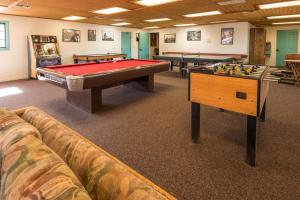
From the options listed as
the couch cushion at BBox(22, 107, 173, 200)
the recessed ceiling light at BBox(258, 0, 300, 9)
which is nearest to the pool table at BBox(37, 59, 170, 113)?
the couch cushion at BBox(22, 107, 173, 200)

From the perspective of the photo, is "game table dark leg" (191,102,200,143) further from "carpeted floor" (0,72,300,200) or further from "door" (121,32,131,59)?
"door" (121,32,131,59)

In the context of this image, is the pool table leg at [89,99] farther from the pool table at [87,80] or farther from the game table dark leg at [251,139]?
the game table dark leg at [251,139]

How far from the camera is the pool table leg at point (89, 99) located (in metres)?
3.95

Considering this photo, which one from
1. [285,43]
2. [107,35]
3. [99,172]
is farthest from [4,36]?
[285,43]

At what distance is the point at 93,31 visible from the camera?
383 inches

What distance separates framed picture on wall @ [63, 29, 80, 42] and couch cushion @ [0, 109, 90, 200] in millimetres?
8574

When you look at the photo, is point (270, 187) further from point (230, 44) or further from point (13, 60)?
point (230, 44)

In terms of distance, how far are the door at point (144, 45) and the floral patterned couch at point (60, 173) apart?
11.9 meters

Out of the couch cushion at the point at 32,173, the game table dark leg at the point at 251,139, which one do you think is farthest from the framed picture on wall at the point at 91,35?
the couch cushion at the point at 32,173

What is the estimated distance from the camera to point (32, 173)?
27.9 inches

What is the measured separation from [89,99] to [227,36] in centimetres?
781

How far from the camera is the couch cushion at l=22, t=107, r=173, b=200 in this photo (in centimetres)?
77

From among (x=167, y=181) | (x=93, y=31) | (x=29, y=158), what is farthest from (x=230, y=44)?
(x=29, y=158)

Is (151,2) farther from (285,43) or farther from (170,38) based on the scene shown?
(285,43)
